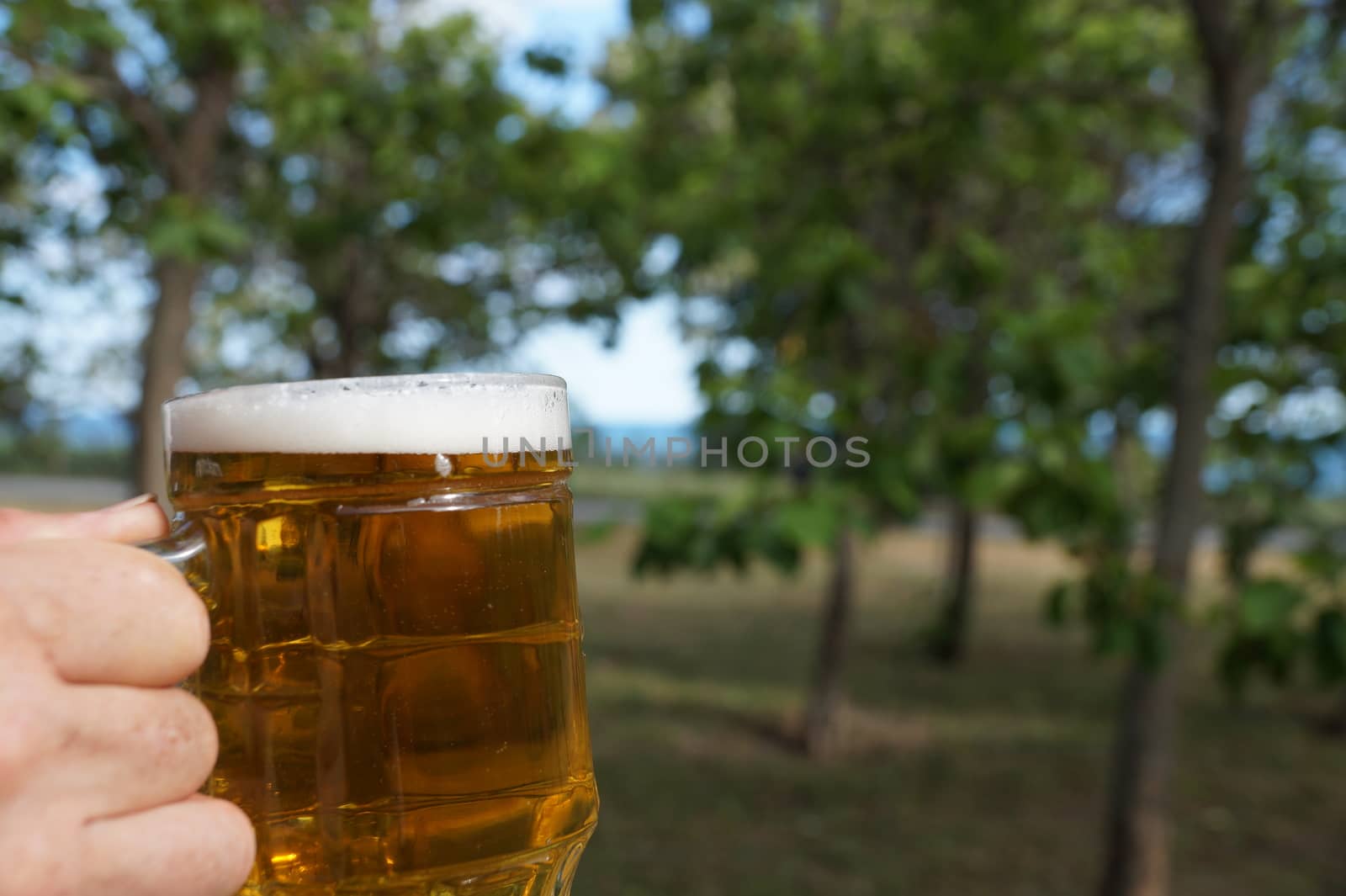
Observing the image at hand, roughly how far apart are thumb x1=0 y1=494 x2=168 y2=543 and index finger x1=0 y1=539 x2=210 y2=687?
13 cm

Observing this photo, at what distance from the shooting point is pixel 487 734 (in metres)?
0.82

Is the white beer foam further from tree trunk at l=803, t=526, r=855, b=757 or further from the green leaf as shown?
tree trunk at l=803, t=526, r=855, b=757

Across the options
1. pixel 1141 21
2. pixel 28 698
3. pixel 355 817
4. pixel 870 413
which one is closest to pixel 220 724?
pixel 355 817

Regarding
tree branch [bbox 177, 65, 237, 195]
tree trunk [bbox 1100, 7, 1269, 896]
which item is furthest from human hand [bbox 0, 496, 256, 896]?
tree branch [bbox 177, 65, 237, 195]

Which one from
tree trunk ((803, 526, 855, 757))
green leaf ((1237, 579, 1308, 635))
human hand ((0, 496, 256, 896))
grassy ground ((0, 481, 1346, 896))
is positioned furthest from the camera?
tree trunk ((803, 526, 855, 757))

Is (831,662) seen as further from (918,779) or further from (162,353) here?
(162,353)

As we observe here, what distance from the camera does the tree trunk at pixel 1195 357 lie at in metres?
3.91

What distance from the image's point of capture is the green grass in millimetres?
5773

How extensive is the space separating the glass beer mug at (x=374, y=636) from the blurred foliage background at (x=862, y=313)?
1275 millimetres

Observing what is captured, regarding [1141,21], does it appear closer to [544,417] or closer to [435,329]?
[435,329]

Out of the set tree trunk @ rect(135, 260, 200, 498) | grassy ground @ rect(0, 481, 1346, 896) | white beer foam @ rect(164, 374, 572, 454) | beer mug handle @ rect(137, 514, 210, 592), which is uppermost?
Answer: tree trunk @ rect(135, 260, 200, 498)

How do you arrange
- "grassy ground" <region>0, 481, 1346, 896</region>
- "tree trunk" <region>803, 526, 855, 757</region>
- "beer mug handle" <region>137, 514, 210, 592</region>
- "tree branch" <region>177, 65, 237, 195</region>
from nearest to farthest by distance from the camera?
"beer mug handle" <region>137, 514, 210, 592</region> < "tree branch" <region>177, 65, 237, 195</region> < "grassy ground" <region>0, 481, 1346, 896</region> < "tree trunk" <region>803, 526, 855, 757</region>

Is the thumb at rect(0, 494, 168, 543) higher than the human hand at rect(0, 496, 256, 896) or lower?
higher

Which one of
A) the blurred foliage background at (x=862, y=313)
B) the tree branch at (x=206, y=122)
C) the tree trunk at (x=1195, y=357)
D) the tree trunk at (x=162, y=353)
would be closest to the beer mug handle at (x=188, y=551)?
the blurred foliage background at (x=862, y=313)
